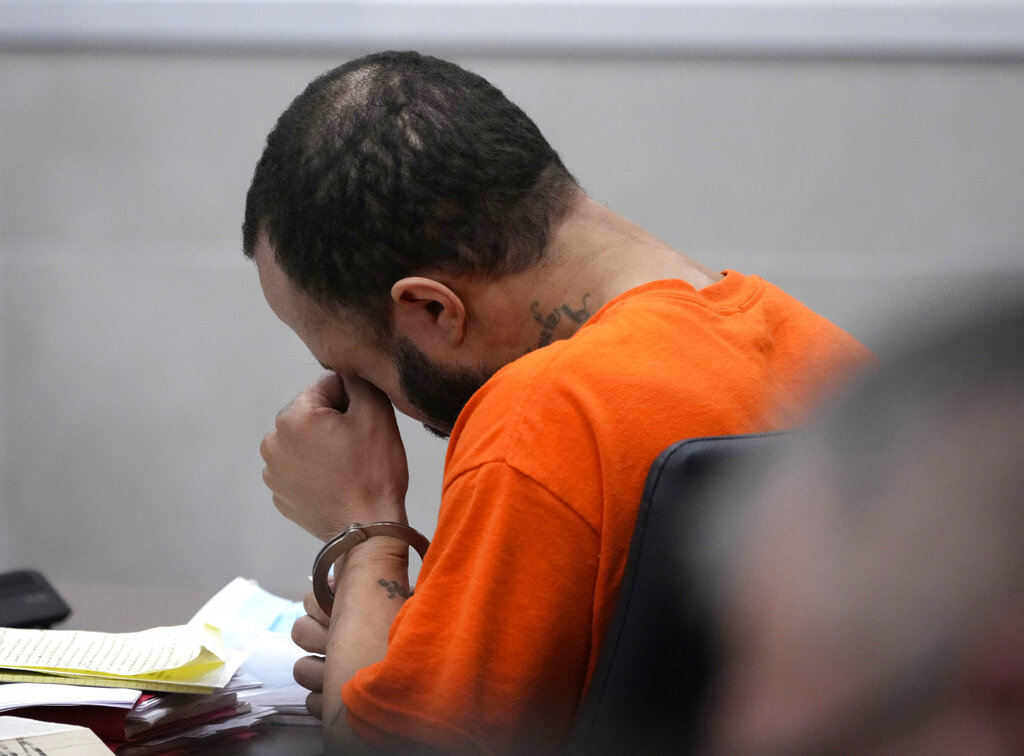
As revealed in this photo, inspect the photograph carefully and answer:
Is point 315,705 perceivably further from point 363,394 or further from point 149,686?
point 363,394

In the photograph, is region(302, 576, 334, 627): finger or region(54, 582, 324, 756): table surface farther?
region(54, 582, 324, 756): table surface

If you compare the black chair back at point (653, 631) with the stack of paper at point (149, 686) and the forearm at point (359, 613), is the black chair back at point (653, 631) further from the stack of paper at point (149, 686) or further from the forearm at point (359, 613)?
the stack of paper at point (149, 686)

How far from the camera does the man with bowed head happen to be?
2.60 feet

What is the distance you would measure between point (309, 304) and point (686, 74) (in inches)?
61.7

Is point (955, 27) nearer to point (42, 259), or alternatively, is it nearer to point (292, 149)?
point (292, 149)

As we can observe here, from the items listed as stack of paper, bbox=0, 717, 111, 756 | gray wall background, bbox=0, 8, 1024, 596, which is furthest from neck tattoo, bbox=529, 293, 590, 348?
gray wall background, bbox=0, 8, 1024, 596

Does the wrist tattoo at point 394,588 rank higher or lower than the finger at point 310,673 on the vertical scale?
higher

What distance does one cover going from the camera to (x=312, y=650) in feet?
3.71

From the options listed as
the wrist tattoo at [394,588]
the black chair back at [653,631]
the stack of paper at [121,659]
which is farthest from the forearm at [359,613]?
the black chair back at [653,631]

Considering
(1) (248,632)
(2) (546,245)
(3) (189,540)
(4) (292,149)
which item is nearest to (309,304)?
(4) (292,149)

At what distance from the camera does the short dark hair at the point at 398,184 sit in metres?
1.05

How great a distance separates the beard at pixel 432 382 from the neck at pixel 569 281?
59 mm

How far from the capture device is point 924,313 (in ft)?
0.83

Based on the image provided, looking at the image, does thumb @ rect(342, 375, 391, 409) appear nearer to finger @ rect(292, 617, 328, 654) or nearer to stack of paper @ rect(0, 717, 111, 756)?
finger @ rect(292, 617, 328, 654)
